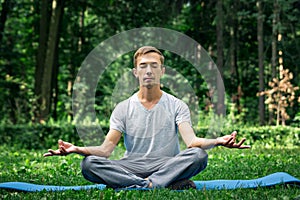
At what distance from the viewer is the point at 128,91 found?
6.38m

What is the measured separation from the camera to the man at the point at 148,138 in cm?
480

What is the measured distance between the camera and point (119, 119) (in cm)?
510

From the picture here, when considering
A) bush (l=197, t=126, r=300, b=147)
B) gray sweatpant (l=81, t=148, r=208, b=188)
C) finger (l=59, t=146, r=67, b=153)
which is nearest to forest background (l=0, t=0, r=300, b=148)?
bush (l=197, t=126, r=300, b=147)

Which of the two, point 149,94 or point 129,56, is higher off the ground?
point 129,56

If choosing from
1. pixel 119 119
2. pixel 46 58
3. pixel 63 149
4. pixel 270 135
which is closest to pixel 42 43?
pixel 46 58

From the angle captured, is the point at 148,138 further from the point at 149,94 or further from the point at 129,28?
the point at 129,28

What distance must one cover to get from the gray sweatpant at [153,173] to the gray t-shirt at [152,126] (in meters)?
0.18

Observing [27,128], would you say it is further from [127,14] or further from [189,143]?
[189,143]

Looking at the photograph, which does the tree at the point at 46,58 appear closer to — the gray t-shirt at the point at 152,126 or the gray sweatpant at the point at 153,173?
the gray t-shirt at the point at 152,126

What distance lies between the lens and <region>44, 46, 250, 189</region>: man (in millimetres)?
4805

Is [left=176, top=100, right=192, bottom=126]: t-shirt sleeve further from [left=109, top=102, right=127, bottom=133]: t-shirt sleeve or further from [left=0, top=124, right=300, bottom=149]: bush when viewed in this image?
[left=0, top=124, right=300, bottom=149]: bush

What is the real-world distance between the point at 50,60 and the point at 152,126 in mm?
10306

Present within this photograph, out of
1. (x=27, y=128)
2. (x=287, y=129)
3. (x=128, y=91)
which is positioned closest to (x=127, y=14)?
(x=27, y=128)

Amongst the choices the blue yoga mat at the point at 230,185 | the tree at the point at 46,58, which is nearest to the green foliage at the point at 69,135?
the tree at the point at 46,58
